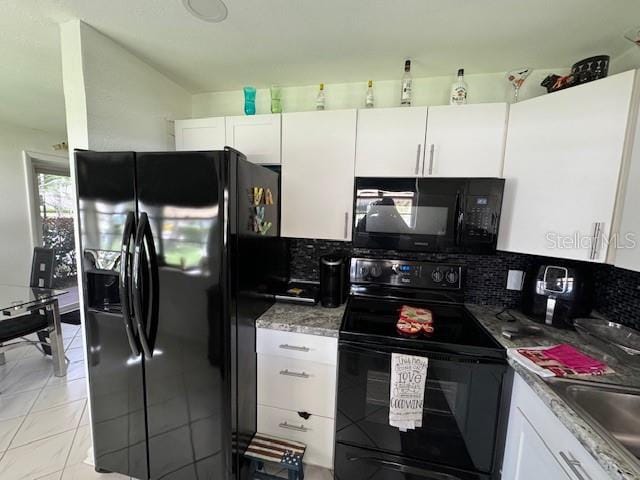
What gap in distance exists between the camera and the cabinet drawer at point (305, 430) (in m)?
1.49

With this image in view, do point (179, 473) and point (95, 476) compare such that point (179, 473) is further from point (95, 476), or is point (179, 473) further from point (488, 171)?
point (488, 171)

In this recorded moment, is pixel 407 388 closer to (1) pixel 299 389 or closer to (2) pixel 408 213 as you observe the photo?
(1) pixel 299 389

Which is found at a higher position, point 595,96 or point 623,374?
point 595,96

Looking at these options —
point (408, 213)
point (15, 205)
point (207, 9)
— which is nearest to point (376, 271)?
point (408, 213)

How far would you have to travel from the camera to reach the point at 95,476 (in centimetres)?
153

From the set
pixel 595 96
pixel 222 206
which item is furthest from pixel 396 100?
pixel 222 206

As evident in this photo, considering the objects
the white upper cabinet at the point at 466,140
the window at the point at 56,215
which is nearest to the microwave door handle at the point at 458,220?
the white upper cabinet at the point at 466,140

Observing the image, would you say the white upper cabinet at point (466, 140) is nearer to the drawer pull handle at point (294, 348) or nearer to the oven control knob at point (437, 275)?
the oven control knob at point (437, 275)

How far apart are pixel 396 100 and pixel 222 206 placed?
1424 millimetres

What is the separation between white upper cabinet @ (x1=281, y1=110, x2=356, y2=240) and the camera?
1.65 m

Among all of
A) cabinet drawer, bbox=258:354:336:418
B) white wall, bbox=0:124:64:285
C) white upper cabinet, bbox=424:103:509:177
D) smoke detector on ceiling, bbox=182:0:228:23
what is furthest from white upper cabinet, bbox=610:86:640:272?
white wall, bbox=0:124:64:285

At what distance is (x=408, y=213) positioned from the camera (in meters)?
1.56

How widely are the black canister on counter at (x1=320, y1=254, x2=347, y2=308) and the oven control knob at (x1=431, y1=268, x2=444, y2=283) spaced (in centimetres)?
60

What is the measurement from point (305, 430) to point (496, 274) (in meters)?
1.55
